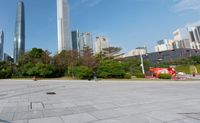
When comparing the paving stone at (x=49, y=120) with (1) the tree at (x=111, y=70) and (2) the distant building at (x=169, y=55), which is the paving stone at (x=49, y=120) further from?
(2) the distant building at (x=169, y=55)

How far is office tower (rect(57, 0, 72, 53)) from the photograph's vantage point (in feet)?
253

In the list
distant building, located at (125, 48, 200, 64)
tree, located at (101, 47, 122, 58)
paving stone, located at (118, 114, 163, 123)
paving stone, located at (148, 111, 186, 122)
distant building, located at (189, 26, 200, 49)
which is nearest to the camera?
paving stone, located at (118, 114, 163, 123)

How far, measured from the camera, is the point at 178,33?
386ft

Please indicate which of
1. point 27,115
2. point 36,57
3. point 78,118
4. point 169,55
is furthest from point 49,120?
point 169,55

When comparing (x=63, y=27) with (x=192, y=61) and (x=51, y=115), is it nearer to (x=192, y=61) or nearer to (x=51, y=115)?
(x=192, y=61)

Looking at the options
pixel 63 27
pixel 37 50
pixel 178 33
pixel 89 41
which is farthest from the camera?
pixel 178 33

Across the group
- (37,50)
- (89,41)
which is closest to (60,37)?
(89,41)

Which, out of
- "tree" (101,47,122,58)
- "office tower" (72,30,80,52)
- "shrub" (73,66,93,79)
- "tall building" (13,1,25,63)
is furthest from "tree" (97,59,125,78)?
"tall building" (13,1,25,63)

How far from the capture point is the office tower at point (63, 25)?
77188 millimetres

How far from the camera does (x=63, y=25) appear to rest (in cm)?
8462

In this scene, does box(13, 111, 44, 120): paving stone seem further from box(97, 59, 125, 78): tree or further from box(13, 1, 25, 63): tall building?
box(13, 1, 25, 63): tall building

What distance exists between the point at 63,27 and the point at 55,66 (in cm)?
5214

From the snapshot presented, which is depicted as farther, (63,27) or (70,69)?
(63,27)

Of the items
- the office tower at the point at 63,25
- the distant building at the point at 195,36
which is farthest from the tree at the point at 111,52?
the distant building at the point at 195,36
